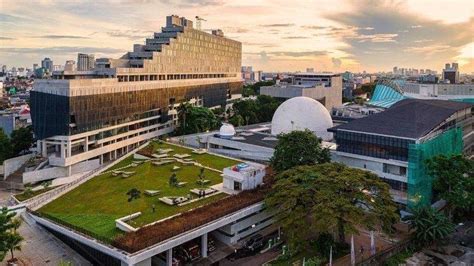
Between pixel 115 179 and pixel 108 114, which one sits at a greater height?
pixel 108 114

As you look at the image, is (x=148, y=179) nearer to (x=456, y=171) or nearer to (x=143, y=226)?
(x=143, y=226)

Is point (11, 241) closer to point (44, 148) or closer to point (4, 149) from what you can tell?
point (44, 148)

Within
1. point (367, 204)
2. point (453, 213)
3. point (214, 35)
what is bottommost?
point (453, 213)

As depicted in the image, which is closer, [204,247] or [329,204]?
[329,204]

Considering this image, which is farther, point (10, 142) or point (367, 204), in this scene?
point (10, 142)

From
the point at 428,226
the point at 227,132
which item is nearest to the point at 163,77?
the point at 227,132

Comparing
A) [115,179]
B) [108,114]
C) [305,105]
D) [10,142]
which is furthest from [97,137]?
[305,105]
